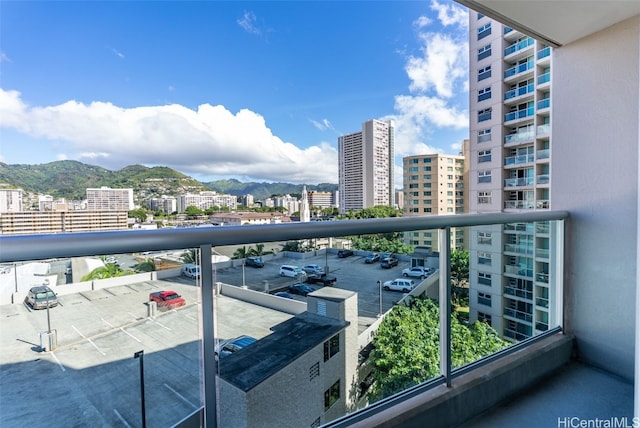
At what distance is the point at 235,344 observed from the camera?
963mm

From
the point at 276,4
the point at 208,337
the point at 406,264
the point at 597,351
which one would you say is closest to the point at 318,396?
the point at 208,337

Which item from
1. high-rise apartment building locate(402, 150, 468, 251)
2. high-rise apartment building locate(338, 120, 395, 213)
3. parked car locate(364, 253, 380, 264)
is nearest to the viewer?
parked car locate(364, 253, 380, 264)

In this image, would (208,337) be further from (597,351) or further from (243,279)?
(597,351)

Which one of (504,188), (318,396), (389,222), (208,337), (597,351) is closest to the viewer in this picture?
(208,337)

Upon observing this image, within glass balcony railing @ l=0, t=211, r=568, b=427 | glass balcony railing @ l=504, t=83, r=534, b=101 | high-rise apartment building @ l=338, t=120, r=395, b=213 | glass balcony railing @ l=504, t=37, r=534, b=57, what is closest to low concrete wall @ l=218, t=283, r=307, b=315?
glass balcony railing @ l=0, t=211, r=568, b=427

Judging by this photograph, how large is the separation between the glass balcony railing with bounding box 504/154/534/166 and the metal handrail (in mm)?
12659

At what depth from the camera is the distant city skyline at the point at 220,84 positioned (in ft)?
105

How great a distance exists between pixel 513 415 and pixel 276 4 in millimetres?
42864

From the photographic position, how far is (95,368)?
77 cm

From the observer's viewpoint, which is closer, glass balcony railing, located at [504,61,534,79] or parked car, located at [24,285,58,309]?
parked car, located at [24,285,58,309]

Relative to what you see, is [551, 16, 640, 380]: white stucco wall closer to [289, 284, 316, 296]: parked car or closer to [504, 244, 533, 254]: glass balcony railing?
[504, 244, 533, 254]: glass balcony railing

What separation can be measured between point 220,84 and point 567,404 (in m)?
45.3

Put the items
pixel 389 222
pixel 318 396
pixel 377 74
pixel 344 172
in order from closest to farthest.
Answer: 1. pixel 318 396
2. pixel 389 222
3. pixel 344 172
4. pixel 377 74

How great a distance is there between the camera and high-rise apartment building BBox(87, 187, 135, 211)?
604 inches
